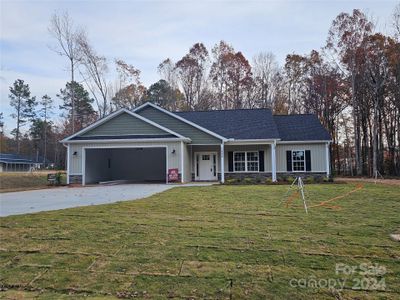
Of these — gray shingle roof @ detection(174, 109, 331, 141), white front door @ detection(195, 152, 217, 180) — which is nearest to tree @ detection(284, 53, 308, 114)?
gray shingle roof @ detection(174, 109, 331, 141)

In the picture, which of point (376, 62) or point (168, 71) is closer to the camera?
point (376, 62)

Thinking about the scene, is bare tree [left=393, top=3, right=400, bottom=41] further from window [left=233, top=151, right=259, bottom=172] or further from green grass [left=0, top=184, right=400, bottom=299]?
green grass [left=0, top=184, right=400, bottom=299]

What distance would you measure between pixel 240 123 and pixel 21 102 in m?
43.1

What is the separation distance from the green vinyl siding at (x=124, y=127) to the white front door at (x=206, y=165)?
12.3 ft

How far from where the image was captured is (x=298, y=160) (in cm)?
2067

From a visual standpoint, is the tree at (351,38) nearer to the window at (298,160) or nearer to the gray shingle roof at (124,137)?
the window at (298,160)

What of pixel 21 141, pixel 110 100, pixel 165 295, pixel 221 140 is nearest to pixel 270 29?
pixel 221 140

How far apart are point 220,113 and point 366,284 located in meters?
20.6

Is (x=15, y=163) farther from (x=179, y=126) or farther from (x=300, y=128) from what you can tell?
(x=300, y=128)

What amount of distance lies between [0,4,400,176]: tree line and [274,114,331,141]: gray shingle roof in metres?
6.60

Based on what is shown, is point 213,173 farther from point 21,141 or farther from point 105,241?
point 21,141

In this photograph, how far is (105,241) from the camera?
4.93 metres

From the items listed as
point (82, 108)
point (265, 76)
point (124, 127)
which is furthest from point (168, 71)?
point (124, 127)

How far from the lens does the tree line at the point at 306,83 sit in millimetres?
26031
